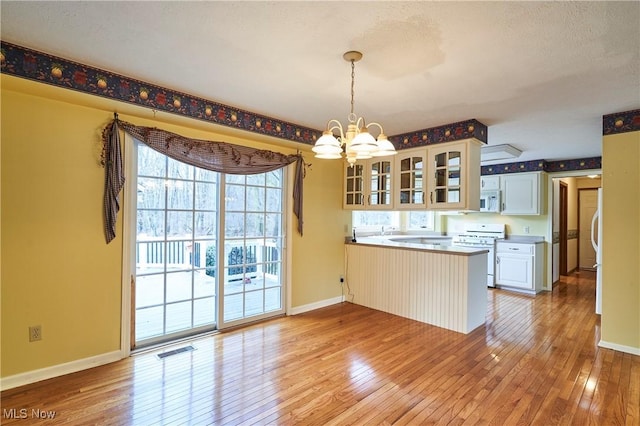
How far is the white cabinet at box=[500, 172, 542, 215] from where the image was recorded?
577cm

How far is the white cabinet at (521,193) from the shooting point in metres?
5.77

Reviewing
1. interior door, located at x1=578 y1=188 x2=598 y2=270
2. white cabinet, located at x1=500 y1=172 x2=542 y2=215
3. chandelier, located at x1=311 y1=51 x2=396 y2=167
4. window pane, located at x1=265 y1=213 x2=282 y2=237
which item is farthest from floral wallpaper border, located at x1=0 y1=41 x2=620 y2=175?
interior door, located at x1=578 y1=188 x2=598 y2=270

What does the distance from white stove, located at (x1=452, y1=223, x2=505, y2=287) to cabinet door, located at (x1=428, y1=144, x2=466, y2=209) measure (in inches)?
108

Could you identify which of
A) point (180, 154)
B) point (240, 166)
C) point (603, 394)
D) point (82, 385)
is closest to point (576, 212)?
point (603, 394)

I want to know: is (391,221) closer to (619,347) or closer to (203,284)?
(619,347)

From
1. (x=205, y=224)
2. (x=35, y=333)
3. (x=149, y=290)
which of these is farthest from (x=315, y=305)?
(x=35, y=333)

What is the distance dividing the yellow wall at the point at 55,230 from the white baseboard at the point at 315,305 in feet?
6.77

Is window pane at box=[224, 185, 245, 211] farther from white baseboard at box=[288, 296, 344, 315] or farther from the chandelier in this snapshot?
the chandelier

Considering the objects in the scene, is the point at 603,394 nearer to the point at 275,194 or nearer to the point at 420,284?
the point at 420,284

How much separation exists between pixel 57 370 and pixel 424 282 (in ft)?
12.4

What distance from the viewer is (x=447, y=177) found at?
12.6ft

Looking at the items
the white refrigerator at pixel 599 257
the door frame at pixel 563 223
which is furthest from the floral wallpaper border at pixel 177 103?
the door frame at pixel 563 223

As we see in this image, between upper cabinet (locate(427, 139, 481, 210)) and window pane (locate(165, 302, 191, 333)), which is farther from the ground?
upper cabinet (locate(427, 139, 481, 210))

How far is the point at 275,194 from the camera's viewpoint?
416cm
